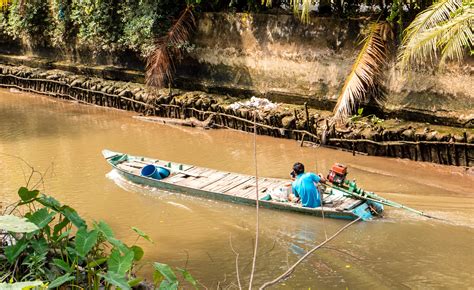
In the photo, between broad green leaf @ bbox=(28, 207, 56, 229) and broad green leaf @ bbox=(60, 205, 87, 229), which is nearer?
broad green leaf @ bbox=(28, 207, 56, 229)

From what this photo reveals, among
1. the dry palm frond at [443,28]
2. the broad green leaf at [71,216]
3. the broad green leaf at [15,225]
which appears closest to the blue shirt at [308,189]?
the dry palm frond at [443,28]

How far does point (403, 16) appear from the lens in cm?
1308

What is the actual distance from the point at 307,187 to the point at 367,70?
4.33 meters

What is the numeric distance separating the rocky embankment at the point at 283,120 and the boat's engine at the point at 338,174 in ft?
9.70

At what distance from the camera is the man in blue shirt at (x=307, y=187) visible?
9.77 m

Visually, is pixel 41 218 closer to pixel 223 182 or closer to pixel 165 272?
pixel 165 272

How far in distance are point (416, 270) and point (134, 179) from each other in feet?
18.0

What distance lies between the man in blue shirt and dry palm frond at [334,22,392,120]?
3.58 m

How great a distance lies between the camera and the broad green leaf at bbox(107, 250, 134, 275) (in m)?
4.71

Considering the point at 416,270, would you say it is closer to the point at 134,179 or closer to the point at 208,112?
the point at 134,179

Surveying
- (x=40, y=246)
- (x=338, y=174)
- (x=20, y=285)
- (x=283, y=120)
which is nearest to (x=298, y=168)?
(x=338, y=174)

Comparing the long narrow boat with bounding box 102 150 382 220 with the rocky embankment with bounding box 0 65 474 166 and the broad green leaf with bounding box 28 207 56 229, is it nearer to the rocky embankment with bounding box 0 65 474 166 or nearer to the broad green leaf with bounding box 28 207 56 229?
the rocky embankment with bounding box 0 65 474 166

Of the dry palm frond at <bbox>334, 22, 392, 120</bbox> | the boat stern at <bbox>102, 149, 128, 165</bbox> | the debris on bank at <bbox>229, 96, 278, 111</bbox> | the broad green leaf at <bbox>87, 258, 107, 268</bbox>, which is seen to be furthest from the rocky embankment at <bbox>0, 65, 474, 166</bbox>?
the broad green leaf at <bbox>87, 258, 107, 268</bbox>

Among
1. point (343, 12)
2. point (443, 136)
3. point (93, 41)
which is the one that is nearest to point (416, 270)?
point (443, 136)
